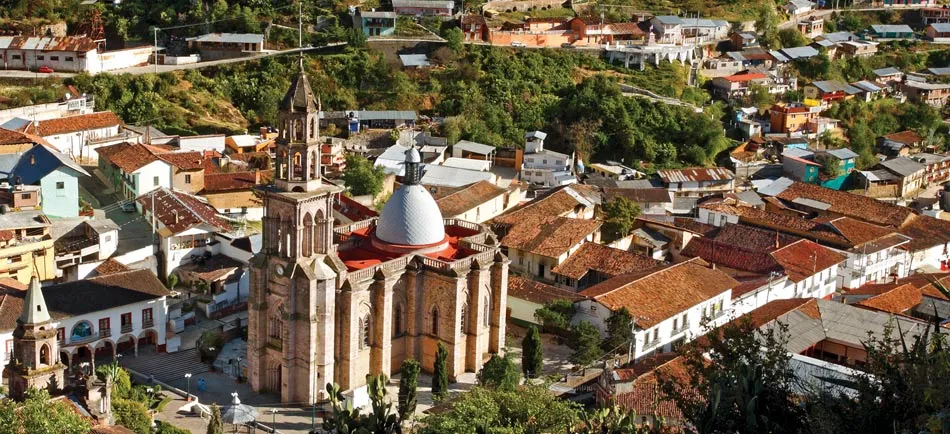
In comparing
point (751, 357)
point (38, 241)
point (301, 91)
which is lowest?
point (38, 241)

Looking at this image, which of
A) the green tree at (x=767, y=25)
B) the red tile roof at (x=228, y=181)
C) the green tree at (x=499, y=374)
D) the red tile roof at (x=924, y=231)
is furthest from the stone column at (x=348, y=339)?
the green tree at (x=767, y=25)

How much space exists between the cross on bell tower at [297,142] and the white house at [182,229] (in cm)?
1184

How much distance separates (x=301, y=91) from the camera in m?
34.6

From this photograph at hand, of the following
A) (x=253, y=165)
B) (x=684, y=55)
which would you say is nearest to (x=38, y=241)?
(x=253, y=165)

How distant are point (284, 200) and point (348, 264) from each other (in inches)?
133

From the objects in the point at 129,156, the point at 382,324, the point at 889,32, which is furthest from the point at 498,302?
the point at 889,32

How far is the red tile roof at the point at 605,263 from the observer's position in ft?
154

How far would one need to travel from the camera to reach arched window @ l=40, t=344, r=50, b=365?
2853 cm

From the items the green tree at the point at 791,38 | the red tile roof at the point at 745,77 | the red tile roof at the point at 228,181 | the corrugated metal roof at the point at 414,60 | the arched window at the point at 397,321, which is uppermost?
the green tree at the point at 791,38

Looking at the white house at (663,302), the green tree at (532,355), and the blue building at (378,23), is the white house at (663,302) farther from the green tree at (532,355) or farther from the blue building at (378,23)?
the blue building at (378,23)

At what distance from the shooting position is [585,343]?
1556 inches

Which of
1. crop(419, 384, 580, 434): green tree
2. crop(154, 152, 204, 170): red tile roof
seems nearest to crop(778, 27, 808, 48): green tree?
crop(154, 152, 204, 170): red tile roof

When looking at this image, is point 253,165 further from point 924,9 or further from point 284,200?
point 924,9

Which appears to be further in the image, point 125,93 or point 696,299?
point 125,93
